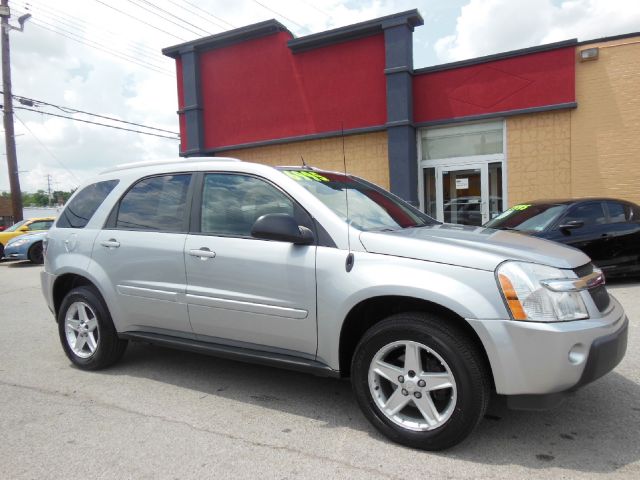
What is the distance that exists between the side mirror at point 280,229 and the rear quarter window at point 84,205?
6.48 ft

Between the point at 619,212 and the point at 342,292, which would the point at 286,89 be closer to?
the point at 619,212

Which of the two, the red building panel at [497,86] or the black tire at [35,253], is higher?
the red building panel at [497,86]

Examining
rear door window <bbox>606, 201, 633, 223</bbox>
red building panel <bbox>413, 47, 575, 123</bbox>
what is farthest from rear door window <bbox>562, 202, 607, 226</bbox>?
red building panel <bbox>413, 47, 575, 123</bbox>

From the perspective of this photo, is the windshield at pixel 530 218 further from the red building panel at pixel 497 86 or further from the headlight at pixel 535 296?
the headlight at pixel 535 296

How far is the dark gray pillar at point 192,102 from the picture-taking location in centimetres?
1498

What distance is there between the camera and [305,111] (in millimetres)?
13641

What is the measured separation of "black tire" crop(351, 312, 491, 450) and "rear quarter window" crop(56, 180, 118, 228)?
284cm

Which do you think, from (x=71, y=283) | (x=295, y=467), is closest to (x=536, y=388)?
(x=295, y=467)

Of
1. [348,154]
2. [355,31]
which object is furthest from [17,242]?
[355,31]

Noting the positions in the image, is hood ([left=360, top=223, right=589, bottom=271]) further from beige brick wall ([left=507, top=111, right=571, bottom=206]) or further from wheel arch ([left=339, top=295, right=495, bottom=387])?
beige brick wall ([left=507, top=111, right=571, bottom=206])

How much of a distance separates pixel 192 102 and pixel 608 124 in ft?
36.2

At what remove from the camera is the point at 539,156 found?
11.3m

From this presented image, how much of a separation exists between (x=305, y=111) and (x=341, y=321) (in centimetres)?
1127

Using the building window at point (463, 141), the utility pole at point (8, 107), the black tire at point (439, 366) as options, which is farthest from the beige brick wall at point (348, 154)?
the utility pole at point (8, 107)
